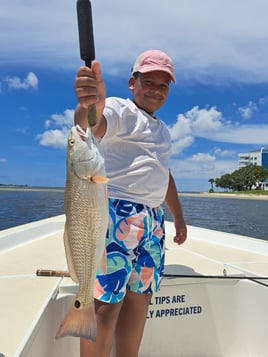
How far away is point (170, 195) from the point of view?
246cm

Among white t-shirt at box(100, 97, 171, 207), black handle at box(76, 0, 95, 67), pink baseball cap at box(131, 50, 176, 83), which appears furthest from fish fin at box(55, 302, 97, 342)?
pink baseball cap at box(131, 50, 176, 83)

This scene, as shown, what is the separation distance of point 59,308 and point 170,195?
40.8 inches

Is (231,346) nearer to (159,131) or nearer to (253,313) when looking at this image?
(253,313)

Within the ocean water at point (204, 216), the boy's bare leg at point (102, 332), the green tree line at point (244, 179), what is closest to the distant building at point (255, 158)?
the green tree line at point (244, 179)

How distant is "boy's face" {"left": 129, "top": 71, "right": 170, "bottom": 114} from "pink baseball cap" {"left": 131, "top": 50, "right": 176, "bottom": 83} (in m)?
0.04

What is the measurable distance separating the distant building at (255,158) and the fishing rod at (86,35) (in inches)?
3509

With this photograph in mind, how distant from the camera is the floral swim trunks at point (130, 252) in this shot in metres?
1.67

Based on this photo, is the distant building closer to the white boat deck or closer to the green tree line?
the green tree line

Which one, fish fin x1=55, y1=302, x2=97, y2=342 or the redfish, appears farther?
fish fin x1=55, y1=302, x2=97, y2=342

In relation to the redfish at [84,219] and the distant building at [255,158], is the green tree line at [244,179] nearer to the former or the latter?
the distant building at [255,158]

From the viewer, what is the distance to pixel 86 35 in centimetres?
140

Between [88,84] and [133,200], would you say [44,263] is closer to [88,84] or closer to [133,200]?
[133,200]

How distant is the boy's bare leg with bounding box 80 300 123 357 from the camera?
1658 mm

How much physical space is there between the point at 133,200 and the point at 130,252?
262mm
